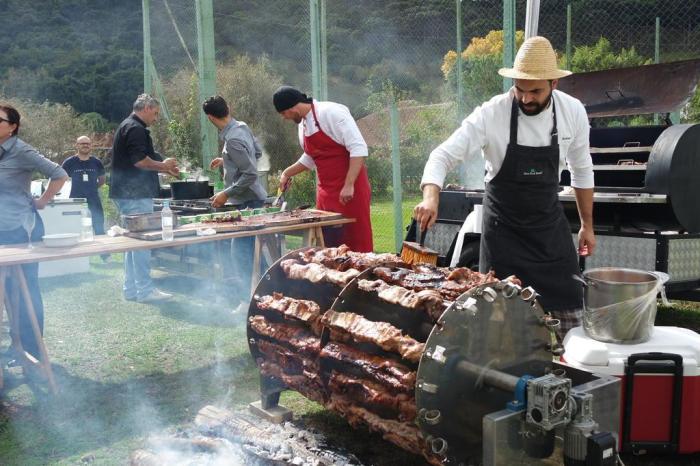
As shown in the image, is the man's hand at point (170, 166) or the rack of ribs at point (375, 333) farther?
the man's hand at point (170, 166)

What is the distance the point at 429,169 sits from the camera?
11.2 feet

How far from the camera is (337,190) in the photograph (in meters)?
5.95

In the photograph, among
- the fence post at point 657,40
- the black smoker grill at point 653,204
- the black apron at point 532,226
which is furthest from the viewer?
the fence post at point 657,40

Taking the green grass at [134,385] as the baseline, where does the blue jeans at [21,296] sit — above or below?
above

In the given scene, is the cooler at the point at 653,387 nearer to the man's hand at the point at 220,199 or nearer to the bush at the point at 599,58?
the man's hand at the point at 220,199

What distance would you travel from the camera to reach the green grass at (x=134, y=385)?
12.3ft

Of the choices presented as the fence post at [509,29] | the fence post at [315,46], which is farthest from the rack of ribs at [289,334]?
the fence post at [315,46]

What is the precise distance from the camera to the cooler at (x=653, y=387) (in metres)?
3.26

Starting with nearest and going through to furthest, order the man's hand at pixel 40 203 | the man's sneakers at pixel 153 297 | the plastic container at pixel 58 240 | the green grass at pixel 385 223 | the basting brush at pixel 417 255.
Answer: the plastic container at pixel 58 240, the man's hand at pixel 40 203, the basting brush at pixel 417 255, the man's sneakers at pixel 153 297, the green grass at pixel 385 223

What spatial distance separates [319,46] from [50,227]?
14.8 ft

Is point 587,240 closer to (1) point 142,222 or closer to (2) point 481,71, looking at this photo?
(1) point 142,222

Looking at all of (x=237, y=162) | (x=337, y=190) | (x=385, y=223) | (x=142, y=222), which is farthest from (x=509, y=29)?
(x=385, y=223)

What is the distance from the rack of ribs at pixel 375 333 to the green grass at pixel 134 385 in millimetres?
897

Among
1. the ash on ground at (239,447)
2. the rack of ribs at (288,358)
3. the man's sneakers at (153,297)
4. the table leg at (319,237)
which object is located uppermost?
the table leg at (319,237)
